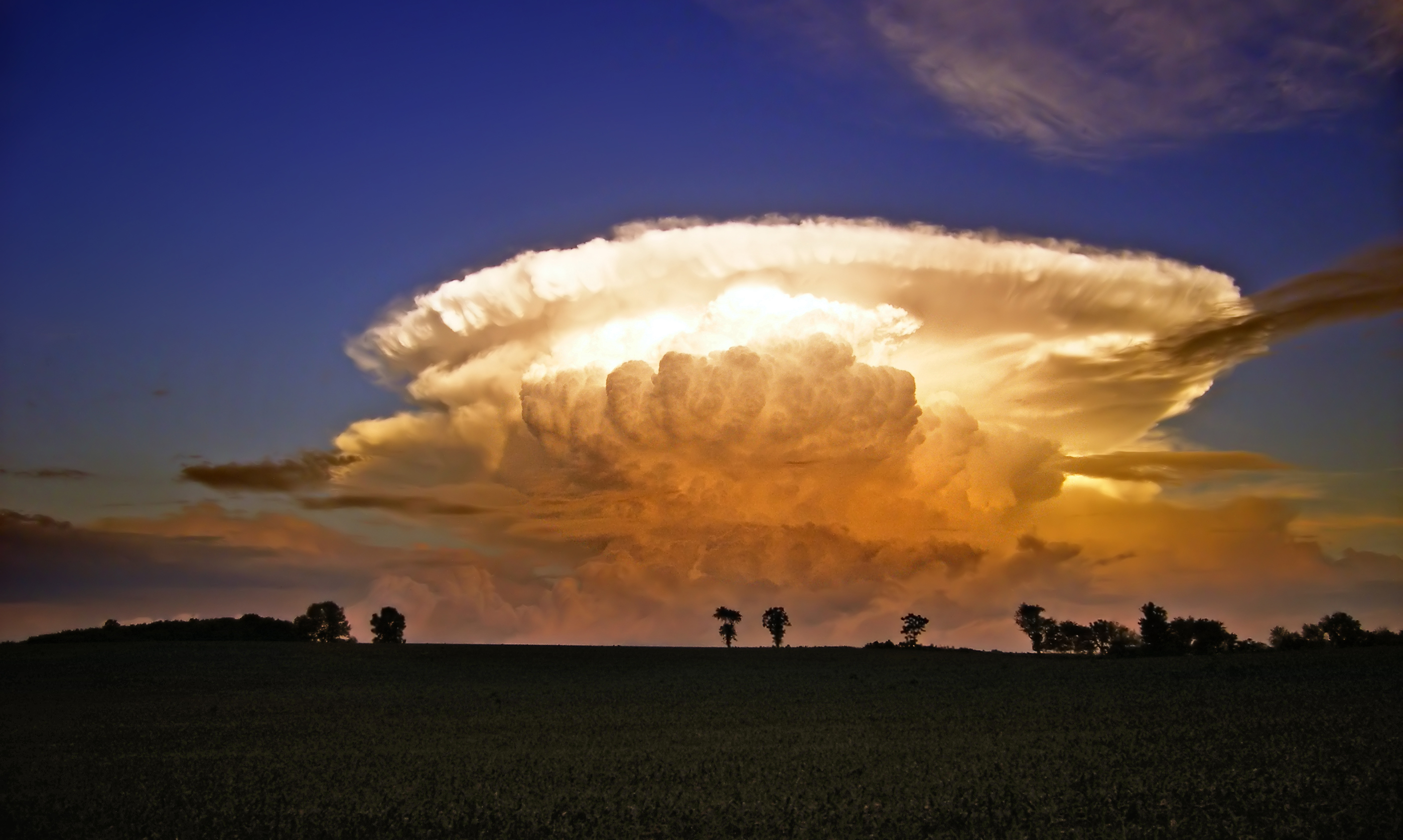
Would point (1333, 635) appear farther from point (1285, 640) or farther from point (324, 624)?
point (324, 624)

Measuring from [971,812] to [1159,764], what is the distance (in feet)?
29.4

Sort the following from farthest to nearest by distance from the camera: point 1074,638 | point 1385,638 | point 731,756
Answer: point 1074,638 → point 1385,638 → point 731,756

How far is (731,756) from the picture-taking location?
34344 millimetres

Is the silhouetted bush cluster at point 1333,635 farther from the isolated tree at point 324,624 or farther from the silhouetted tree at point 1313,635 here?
the isolated tree at point 324,624

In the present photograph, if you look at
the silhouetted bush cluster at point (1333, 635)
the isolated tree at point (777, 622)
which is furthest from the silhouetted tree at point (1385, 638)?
the isolated tree at point (777, 622)

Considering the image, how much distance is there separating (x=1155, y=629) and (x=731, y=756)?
341ft

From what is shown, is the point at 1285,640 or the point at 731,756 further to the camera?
the point at 1285,640

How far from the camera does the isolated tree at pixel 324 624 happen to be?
458 feet

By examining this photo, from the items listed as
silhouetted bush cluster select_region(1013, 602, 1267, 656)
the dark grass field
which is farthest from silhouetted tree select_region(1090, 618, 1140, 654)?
the dark grass field

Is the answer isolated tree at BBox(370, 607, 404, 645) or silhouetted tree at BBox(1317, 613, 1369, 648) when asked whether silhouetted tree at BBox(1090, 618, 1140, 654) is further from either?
isolated tree at BBox(370, 607, 404, 645)

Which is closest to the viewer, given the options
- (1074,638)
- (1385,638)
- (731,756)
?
(731,756)

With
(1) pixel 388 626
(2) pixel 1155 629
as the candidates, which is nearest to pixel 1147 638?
(2) pixel 1155 629

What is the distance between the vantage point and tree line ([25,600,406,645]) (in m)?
117

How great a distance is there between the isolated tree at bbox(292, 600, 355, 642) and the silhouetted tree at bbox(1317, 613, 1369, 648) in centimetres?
12649
